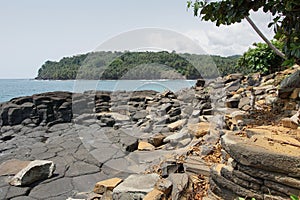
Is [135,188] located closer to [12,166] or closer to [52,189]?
[52,189]

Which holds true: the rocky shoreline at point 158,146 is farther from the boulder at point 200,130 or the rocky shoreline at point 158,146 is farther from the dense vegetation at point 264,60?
the dense vegetation at point 264,60

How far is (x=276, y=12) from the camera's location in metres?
1.77

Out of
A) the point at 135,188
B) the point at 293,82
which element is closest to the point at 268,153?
the point at 135,188

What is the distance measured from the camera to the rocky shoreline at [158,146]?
4.80 feet

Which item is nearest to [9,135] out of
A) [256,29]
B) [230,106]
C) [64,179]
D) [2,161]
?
[2,161]

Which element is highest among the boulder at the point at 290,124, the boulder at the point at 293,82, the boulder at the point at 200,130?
the boulder at the point at 293,82

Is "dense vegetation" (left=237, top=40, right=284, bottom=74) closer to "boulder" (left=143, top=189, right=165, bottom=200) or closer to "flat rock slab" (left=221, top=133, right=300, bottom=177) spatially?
"flat rock slab" (left=221, top=133, right=300, bottom=177)

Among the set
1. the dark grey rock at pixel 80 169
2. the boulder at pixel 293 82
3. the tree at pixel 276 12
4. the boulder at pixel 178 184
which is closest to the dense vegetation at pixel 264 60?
the boulder at pixel 293 82

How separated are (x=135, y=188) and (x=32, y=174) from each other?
1.56 metres

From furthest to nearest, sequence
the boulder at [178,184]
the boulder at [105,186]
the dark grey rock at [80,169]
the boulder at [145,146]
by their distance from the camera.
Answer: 1. the boulder at [145,146]
2. the dark grey rock at [80,169]
3. the boulder at [105,186]
4. the boulder at [178,184]

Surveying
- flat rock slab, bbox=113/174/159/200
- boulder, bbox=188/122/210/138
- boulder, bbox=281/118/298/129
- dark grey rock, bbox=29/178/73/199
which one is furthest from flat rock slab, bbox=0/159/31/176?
boulder, bbox=281/118/298/129

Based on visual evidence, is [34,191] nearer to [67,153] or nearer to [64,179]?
[64,179]

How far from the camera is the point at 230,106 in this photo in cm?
376

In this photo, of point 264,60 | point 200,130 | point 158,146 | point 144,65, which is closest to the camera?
point 200,130
